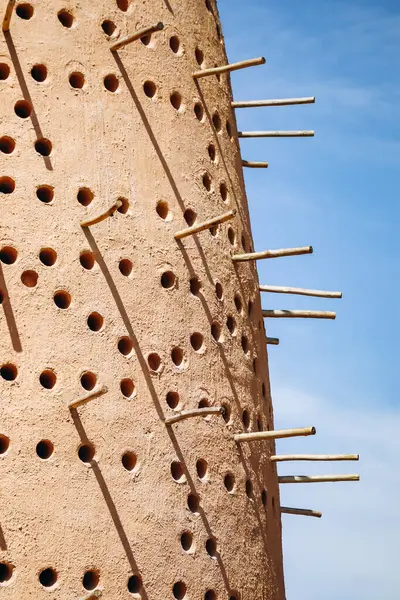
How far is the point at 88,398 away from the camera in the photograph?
32.3ft

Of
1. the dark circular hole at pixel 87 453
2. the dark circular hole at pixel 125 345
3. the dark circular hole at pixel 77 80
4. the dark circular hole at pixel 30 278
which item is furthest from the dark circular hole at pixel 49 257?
the dark circular hole at pixel 77 80

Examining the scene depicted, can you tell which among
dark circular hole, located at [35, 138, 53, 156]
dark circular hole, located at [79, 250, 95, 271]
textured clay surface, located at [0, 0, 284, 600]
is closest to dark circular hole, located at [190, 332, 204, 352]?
textured clay surface, located at [0, 0, 284, 600]

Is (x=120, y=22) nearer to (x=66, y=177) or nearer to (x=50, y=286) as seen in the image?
(x=66, y=177)

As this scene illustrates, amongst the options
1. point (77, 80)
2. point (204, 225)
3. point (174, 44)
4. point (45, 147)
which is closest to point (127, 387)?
point (204, 225)

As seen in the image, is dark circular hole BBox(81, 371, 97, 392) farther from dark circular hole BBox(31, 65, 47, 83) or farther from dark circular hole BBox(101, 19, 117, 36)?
dark circular hole BBox(101, 19, 117, 36)

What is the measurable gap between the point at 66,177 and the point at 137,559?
306cm

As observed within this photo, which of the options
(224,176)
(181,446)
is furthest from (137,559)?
(224,176)

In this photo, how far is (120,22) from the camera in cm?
1148

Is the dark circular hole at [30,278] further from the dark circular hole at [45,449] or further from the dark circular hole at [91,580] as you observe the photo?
the dark circular hole at [91,580]

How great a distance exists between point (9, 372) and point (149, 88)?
10.2 feet

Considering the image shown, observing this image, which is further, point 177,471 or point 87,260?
point 177,471

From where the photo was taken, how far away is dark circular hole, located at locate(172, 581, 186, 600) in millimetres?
10406

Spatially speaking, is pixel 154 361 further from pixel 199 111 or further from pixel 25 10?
pixel 25 10

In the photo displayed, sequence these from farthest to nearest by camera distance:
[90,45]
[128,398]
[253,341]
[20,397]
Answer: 1. [253,341]
2. [90,45]
3. [128,398]
4. [20,397]
